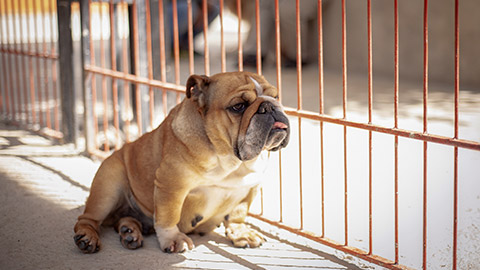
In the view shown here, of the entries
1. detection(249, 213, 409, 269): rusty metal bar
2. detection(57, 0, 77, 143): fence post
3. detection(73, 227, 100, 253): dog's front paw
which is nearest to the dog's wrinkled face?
detection(249, 213, 409, 269): rusty metal bar

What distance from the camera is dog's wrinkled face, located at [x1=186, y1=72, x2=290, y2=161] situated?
3572 mm

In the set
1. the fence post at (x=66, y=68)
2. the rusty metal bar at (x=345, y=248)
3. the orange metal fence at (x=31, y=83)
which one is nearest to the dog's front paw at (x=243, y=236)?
the rusty metal bar at (x=345, y=248)

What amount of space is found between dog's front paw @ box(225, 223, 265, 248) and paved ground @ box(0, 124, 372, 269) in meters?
0.04

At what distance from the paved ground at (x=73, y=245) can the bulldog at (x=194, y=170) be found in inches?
3.4

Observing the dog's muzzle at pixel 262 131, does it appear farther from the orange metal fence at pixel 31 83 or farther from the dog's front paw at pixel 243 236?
the orange metal fence at pixel 31 83

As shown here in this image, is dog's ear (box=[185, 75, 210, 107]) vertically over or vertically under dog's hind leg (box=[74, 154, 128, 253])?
over

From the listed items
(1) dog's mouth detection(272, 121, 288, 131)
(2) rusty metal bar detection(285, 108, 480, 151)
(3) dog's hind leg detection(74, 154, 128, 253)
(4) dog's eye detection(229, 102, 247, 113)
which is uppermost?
(4) dog's eye detection(229, 102, 247, 113)

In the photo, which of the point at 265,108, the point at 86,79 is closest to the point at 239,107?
the point at 265,108

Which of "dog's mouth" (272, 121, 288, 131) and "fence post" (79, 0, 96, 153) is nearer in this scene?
"dog's mouth" (272, 121, 288, 131)

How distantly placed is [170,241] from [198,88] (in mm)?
977

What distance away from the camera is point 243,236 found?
420cm

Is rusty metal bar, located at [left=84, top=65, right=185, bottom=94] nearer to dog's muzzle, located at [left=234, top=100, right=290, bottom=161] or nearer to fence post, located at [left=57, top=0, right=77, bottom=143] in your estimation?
fence post, located at [left=57, top=0, right=77, bottom=143]

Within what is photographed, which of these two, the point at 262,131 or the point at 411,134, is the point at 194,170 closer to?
the point at 262,131

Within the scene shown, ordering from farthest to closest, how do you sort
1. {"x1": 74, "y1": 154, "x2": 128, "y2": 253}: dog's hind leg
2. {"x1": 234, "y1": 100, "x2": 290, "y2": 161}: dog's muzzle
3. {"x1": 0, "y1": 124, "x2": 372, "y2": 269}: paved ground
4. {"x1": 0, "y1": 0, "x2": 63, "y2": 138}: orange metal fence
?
{"x1": 0, "y1": 0, "x2": 63, "y2": 138}: orange metal fence
{"x1": 74, "y1": 154, "x2": 128, "y2": 253}: dog's hind leg
{"x1": 0, "y1": 124, "x2": 372, "y2": 269}: paved ground
{"x1": 234, "y1": 100, "x2": 290, "y2": 161}: dog's muzzle
